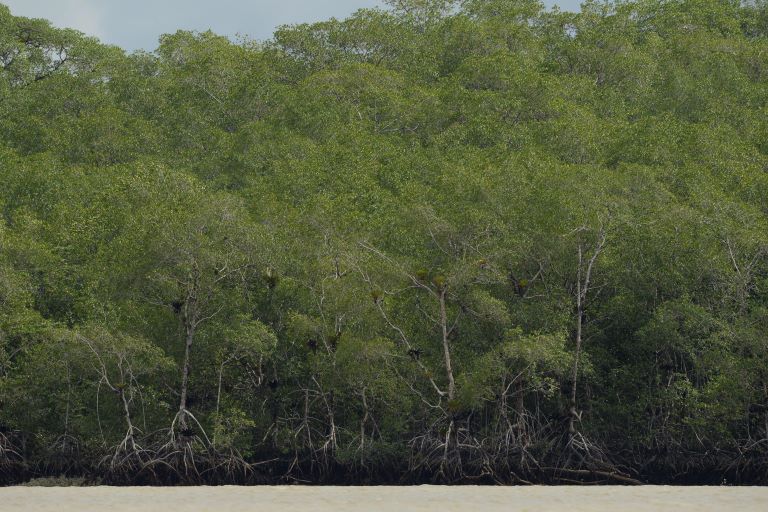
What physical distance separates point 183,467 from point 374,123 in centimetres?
2609

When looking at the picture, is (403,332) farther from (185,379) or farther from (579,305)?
(185,379)

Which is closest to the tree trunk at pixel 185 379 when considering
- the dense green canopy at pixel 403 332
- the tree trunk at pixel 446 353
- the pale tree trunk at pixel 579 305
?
the dense green canopy at pixel 403 332

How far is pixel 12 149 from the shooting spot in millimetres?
42844

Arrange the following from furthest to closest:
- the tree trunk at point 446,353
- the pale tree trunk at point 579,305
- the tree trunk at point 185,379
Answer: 1. the pale tree trunk at point 579,305
2. the tree trunk at point 446,353
3. the tree trunk at point 185,379

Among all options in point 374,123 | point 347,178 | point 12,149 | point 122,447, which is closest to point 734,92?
point 374,123

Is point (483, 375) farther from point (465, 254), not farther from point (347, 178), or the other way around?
point (347, 178)
